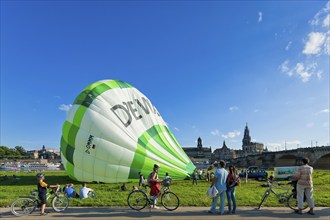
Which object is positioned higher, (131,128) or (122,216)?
(131,128)

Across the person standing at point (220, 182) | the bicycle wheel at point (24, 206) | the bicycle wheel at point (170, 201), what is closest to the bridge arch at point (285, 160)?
the person standing at point (220, 182)

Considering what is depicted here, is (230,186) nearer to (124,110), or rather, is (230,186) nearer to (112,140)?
(112,140)

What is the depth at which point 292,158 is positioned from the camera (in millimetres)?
115125

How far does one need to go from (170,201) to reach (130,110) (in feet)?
46.1

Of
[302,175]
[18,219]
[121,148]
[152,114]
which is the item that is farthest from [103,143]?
[302,175]

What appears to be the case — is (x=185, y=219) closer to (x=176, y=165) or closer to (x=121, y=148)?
(x=121, y=148)

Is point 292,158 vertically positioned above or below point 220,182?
above

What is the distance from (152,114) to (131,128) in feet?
10.6

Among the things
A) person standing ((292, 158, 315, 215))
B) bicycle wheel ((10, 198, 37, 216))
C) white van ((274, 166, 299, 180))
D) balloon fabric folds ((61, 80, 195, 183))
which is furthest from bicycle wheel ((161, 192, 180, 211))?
white van ((274, 166, 299, 180))

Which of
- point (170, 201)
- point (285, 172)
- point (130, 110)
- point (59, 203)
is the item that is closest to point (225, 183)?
point (170, 201)

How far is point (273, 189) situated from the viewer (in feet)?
39.3

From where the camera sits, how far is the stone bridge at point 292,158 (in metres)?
93.4

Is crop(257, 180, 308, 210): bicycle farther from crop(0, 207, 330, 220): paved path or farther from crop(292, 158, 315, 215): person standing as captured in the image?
crop(292, 158, 315, 215): person standing

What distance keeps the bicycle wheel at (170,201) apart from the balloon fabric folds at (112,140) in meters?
11.7
